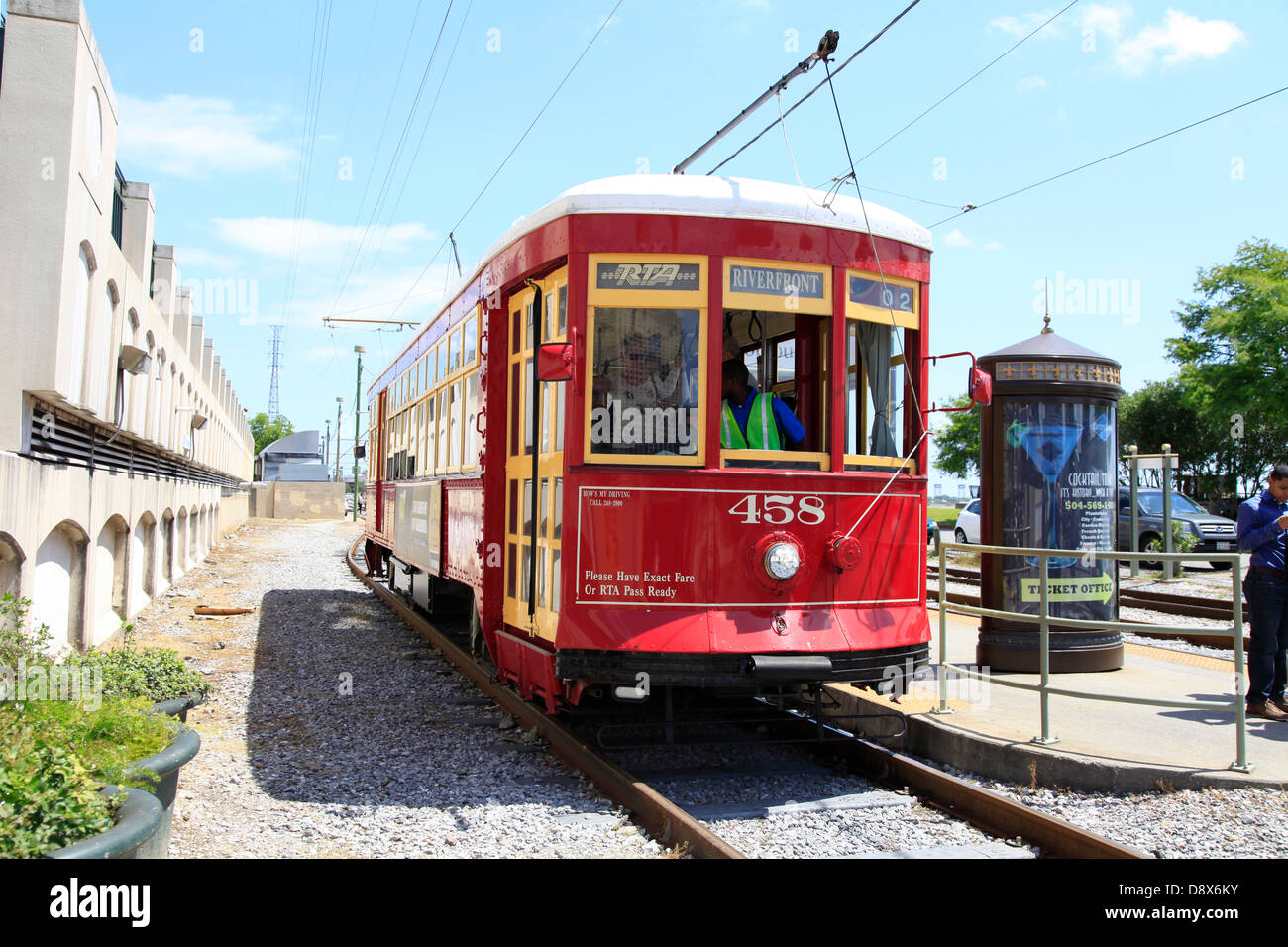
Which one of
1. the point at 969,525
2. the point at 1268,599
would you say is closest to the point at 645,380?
the point at 1268,599

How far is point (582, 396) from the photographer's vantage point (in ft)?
18.0

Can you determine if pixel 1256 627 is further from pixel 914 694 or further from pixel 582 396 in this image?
pixel 582 396

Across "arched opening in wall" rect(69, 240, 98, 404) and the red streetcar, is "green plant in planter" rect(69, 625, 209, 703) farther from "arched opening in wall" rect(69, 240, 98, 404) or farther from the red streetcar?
"arched opening in wall" rect(69, 240, 98, 404)

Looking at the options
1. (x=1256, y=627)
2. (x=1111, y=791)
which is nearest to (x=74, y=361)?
(x=1111, y=791)

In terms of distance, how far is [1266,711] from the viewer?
6477mm

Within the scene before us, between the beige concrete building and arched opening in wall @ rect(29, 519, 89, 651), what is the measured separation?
0.06 feet

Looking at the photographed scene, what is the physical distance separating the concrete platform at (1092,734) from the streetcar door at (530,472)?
241cm

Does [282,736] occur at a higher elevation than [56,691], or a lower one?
lower

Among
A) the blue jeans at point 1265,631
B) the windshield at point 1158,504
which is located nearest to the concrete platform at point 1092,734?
the blue jeans at point 1265,631

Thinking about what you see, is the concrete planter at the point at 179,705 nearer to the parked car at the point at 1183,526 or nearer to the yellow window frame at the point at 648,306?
the yellow window frame at the point at 648,306

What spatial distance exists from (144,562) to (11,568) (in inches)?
294
